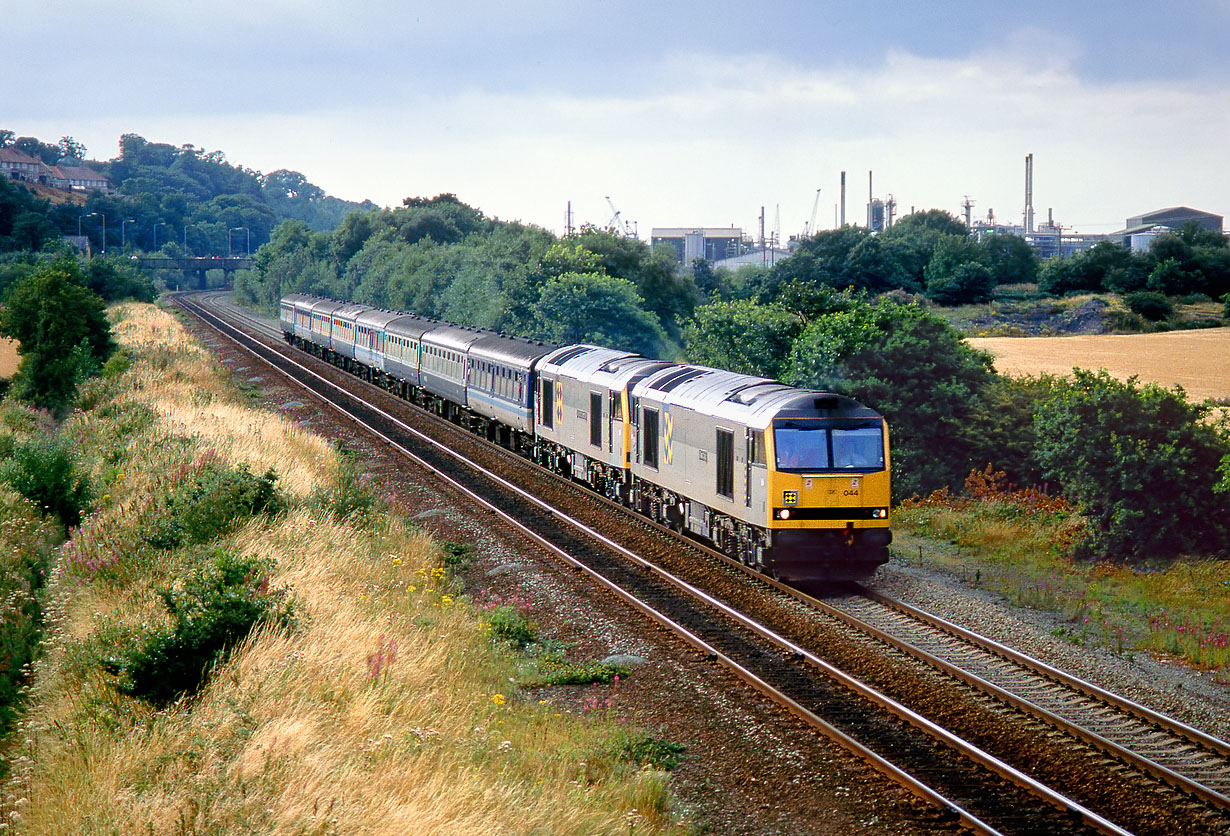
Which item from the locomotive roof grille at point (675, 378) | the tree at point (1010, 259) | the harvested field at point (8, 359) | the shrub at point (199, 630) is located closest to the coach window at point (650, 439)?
the locomotive roof grille at point (675, 378)

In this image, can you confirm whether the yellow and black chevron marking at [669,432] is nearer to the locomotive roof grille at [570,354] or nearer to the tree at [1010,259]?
the locomotive roof grille at [570,354]

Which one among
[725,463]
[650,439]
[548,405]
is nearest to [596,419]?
[650,439]

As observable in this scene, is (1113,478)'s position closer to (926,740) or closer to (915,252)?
(926,740)

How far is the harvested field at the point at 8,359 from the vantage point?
5704cm

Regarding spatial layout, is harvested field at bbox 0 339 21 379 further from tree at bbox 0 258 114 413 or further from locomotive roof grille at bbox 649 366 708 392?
locomotive roof grille at bbox 649 366 708 392

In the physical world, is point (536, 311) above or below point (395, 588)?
above

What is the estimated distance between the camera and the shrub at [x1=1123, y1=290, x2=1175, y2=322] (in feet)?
246

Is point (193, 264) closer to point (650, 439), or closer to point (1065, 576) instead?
point (650, 439)

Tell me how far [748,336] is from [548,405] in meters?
7.29

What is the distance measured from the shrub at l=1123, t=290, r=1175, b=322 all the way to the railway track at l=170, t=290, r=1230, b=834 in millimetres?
63458

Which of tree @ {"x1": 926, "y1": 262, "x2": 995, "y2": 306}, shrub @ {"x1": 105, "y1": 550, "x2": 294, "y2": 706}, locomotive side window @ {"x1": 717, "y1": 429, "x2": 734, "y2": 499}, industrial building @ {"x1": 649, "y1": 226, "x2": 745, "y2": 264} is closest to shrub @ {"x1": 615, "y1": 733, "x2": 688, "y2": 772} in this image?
shrub @ {"x1": 105, "y1": 550, "x2": 294, "y2": 706}

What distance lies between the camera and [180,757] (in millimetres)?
9445

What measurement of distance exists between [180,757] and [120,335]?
58.7 meters

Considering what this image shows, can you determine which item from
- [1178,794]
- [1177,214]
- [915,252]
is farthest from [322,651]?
[1177,214]
